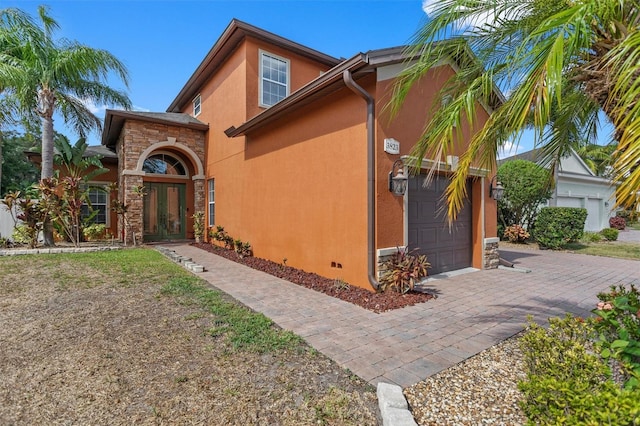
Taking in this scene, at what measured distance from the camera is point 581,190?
19.5 m

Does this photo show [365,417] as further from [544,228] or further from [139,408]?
[544,228]

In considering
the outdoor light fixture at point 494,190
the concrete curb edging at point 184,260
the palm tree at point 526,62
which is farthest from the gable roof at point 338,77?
the concrete curb edging at point 184,260

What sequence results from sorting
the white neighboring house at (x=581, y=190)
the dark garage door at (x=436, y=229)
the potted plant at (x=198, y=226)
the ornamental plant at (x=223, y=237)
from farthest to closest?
the white neighboring house at (x=581, y=190) → the potted plant at (x=198, y=226) → the ornamental plant at (x=223, y=237) → the dark garage door at (x=436, y=229)

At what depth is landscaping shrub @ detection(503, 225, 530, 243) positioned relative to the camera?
13547 mm

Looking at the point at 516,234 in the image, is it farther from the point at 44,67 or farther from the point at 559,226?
the point at 44,67

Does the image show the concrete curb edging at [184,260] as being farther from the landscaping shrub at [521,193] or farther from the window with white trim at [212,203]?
the landscaping shrub at [521,193]

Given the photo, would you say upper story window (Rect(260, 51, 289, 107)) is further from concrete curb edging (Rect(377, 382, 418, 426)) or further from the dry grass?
concrete curb edging (Rect(377, 382, 418, 426))

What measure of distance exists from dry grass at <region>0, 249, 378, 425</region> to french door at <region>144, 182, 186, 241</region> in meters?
8.25

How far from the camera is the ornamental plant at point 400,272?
18.5 feet

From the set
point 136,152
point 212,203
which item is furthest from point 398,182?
point 136,152

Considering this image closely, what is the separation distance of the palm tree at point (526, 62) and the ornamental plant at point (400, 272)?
8.05ft

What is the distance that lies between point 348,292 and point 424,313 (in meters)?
1.48

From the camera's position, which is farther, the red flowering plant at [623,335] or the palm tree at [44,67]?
the palm tree at [44,67]

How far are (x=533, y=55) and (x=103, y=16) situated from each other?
10.8 metres
